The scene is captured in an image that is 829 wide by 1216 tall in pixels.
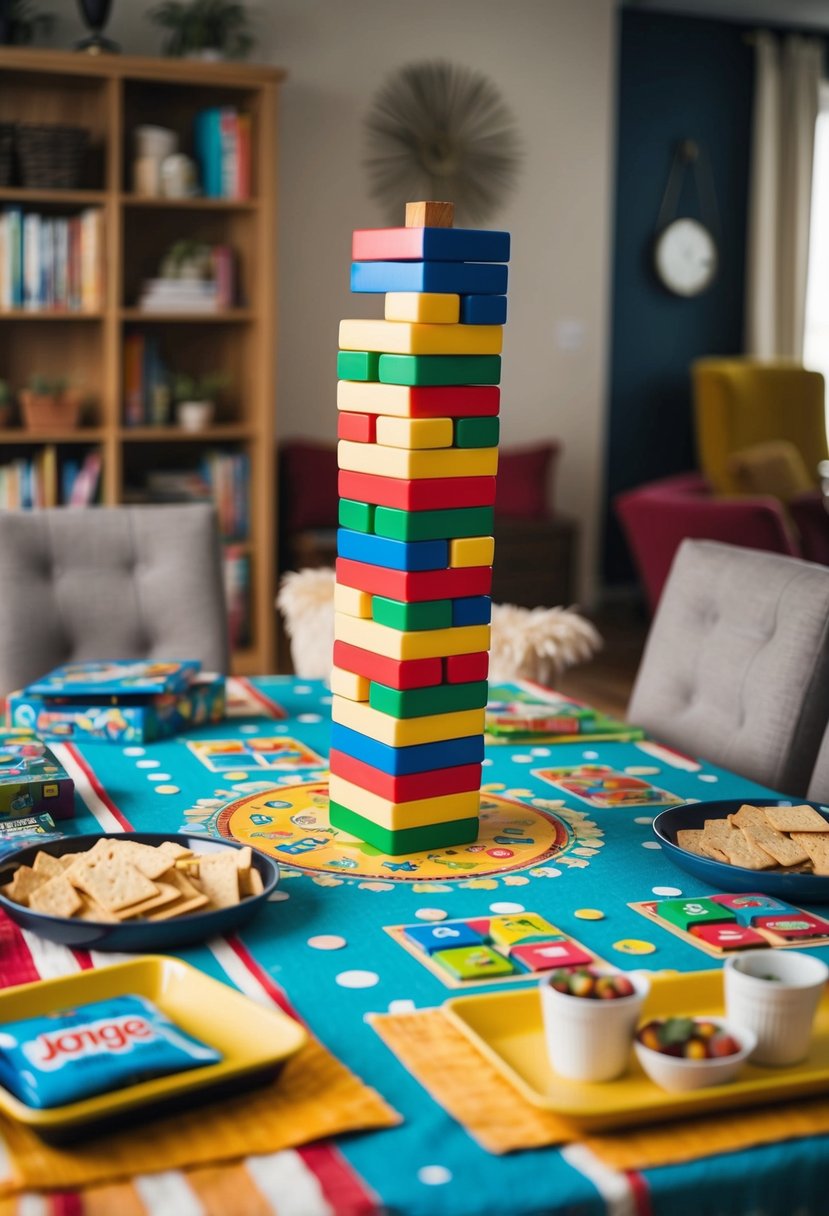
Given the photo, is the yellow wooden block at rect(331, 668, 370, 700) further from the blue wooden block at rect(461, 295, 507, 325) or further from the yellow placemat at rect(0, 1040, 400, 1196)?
the yellow placemat at rect(0, 1040, 400, 1196)

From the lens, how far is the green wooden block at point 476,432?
1461 millimetres

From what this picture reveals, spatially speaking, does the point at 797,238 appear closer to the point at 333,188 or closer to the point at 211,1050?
the point at 333,188

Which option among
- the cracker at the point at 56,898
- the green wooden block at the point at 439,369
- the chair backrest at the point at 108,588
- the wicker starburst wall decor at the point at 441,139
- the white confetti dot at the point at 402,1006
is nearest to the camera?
the white confetti dot at the point at 402,1006

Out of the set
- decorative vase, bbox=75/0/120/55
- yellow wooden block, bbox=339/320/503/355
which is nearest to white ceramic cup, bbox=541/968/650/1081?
yellow wooden block, bbox=339/320/503/355

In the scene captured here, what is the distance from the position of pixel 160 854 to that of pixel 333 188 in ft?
15.0

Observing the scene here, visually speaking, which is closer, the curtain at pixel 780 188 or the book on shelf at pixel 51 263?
the book on shelf at pixel 51 263

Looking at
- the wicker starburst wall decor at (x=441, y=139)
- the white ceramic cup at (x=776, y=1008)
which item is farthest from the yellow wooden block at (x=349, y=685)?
the wicker starburst wall decor at (x=441, y=139)

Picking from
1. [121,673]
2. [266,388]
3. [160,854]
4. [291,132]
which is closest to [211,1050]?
[160,854]

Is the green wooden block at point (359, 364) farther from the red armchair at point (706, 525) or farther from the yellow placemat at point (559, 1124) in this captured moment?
the red armchair at point (706, 525)

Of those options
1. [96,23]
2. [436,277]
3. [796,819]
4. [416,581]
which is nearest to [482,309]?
[436,277]

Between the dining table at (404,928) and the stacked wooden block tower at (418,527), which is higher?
the stacked wooden block tower at (418,527)

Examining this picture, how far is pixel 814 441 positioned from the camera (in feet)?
20.3

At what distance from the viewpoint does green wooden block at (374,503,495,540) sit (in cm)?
144

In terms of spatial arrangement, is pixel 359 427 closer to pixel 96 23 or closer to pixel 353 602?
pixel 353 602
